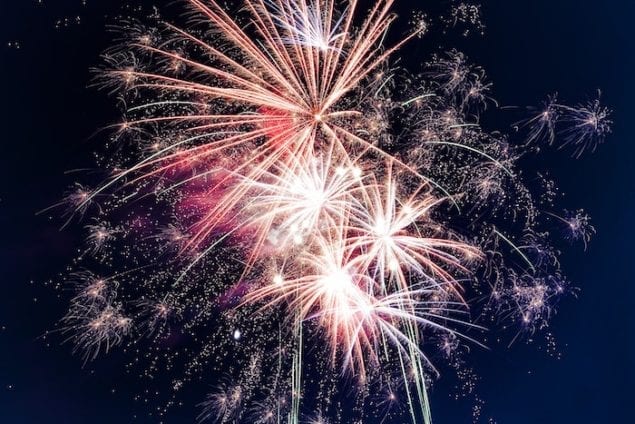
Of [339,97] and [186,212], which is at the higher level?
[339,97]

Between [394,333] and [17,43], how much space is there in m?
6.83

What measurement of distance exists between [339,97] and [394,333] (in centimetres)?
337

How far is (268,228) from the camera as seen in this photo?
662cm

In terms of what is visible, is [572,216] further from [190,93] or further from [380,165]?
[190,93]

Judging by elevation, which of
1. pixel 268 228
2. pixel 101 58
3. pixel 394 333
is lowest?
pixel 394 333

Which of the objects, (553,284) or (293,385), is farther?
(553,284)

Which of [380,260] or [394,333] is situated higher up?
[380,260]

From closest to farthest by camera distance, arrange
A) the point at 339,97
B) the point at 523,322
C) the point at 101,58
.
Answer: the point at 339,97 < the point at 101,58 < the point at 523,322

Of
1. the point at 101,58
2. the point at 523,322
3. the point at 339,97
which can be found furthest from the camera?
the point at 523,322

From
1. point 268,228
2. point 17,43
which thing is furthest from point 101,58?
point 268,228

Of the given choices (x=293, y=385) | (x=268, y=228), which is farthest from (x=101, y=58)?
(x=293, y=385)

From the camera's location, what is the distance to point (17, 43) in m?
6.99

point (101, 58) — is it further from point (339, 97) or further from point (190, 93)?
point (339, 97)

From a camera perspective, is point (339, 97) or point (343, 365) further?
point (343, 365)
